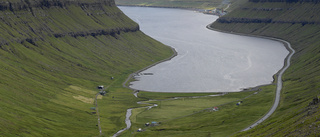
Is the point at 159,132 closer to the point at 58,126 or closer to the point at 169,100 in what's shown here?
the point at 58,126

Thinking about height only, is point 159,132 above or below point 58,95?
below

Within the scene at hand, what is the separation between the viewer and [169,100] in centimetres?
19938

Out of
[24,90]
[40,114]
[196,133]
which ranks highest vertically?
[24,90]

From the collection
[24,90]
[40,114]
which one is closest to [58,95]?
[24,90]

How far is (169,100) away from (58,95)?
42.9 m

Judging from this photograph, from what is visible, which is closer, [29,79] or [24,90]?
[24,90]

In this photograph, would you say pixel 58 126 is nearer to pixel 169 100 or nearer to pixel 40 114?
pixel 40 114

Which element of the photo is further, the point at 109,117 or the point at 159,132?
the point at 109,117

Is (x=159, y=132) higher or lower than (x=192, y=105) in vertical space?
lower

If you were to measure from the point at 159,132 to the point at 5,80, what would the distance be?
195 ft

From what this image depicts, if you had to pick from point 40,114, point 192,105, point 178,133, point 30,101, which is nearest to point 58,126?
point 40,114

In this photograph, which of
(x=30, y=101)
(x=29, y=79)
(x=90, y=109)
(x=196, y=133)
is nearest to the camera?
(x=196, y=133)

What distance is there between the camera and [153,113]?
17625 cm

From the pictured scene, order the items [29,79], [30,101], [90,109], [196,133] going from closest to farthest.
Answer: [196,133], [30,101], [90,109], [29,79]
